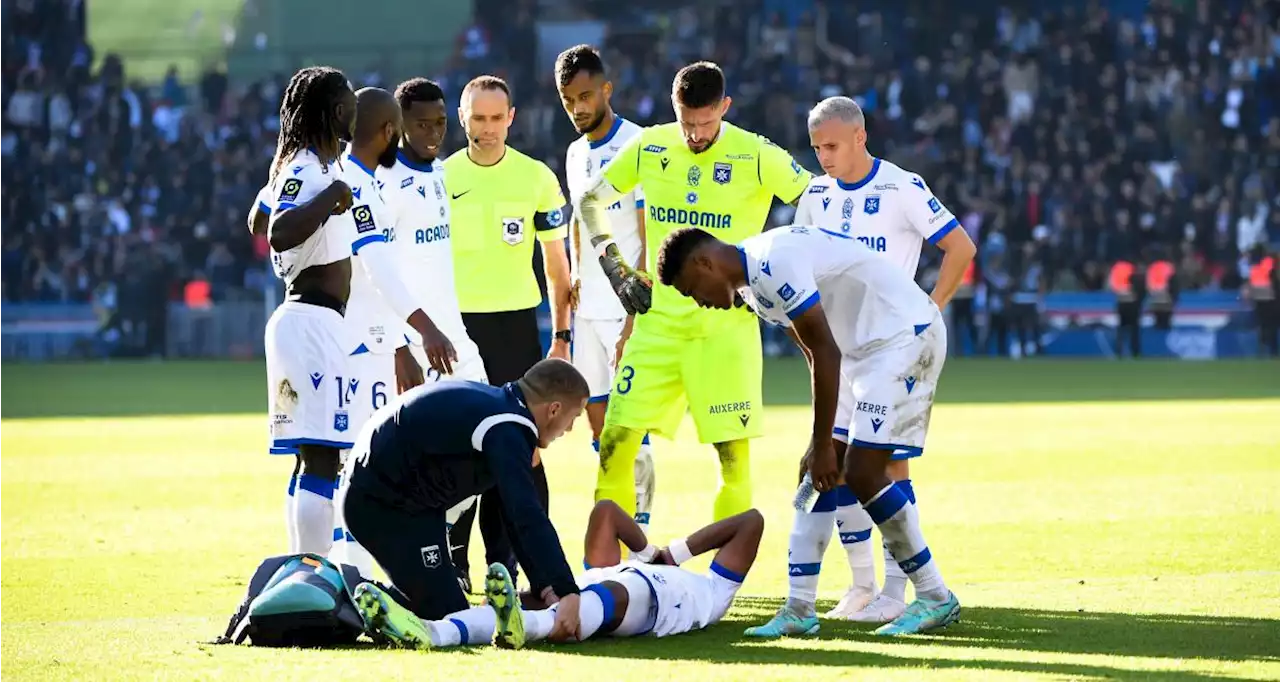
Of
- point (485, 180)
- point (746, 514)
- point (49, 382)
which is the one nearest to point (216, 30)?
point (49, 382)

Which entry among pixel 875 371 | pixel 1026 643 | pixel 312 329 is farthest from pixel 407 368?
pixel 1026 643

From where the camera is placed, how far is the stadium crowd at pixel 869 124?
30609 millimetres

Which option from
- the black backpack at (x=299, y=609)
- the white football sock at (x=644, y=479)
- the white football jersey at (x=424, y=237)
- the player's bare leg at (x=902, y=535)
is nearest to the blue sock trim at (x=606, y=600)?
the black backpack at (x=299, y=609)

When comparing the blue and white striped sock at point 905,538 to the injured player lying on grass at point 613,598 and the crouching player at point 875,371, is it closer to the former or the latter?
the crouching player at point 875,371

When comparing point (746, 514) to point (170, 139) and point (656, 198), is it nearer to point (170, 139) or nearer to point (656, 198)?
point (656, 198)

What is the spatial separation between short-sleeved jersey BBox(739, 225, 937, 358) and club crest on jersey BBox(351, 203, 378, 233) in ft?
6.17

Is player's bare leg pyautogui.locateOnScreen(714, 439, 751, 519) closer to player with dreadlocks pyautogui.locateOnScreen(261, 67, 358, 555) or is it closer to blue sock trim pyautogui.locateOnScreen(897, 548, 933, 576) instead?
blue sock trim pyautogui.locateOnScreen(897, 548, 933, 576)

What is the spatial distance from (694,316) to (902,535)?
1621 mm

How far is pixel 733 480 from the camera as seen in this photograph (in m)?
8.34

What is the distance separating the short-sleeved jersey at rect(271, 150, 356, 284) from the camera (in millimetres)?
7457

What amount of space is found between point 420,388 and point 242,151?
27.8 m

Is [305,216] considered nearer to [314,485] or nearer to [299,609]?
[314,485]

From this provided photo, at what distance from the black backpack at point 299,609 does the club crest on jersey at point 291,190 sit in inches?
60.9

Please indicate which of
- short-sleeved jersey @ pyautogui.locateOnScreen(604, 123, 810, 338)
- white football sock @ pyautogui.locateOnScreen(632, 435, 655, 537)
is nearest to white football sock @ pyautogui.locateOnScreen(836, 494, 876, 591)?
short-sleeved jersey @ pyautogui.locateOnScreen(604, 123, 810, 338)
